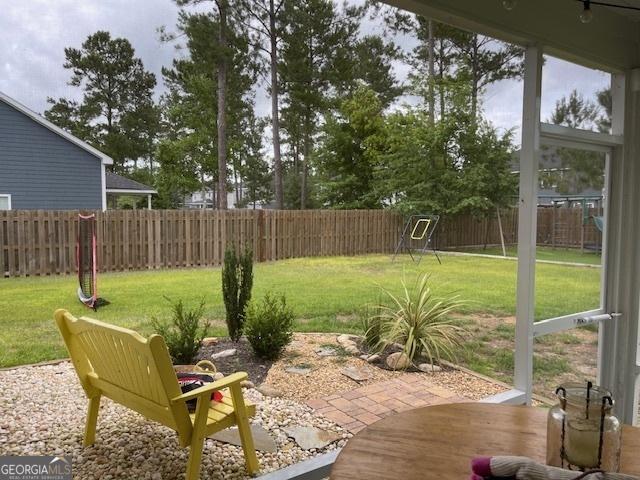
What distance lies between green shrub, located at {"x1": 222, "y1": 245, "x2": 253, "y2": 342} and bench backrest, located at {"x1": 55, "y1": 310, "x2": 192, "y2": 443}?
4.64 ft

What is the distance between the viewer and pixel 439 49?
25.7 feet

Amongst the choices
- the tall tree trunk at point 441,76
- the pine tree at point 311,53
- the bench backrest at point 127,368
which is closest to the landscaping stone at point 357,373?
the bench backrest at point 127,368

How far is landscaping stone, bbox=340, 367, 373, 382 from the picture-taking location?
2873mm

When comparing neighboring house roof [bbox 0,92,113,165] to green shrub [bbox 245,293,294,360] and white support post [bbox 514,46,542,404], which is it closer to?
green shrub [bbox 245,293,294,360]

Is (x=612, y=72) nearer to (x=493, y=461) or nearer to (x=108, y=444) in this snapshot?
(x=493, y=461)

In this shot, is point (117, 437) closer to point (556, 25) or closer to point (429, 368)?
point (429, 368)

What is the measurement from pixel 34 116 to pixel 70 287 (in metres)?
2.16

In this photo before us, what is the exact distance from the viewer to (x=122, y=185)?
3.86 meters

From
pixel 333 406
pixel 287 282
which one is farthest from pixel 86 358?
pixel 287 282

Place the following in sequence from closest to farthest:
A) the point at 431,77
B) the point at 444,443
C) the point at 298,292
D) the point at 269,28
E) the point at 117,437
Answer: the point at 444,443 < the point at 117,437 < the point at 298,292 < the point at 269,28 < the point at 431,77

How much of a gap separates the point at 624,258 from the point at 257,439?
2.16 metres

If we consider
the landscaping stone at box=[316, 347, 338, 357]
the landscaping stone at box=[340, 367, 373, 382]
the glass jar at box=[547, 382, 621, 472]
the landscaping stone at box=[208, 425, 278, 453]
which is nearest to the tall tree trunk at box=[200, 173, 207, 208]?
the landscaping stone at box=[316, 347, 338, 357]

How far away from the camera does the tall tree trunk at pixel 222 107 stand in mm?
5477

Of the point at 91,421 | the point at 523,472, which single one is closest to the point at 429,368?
the point at 91,421
